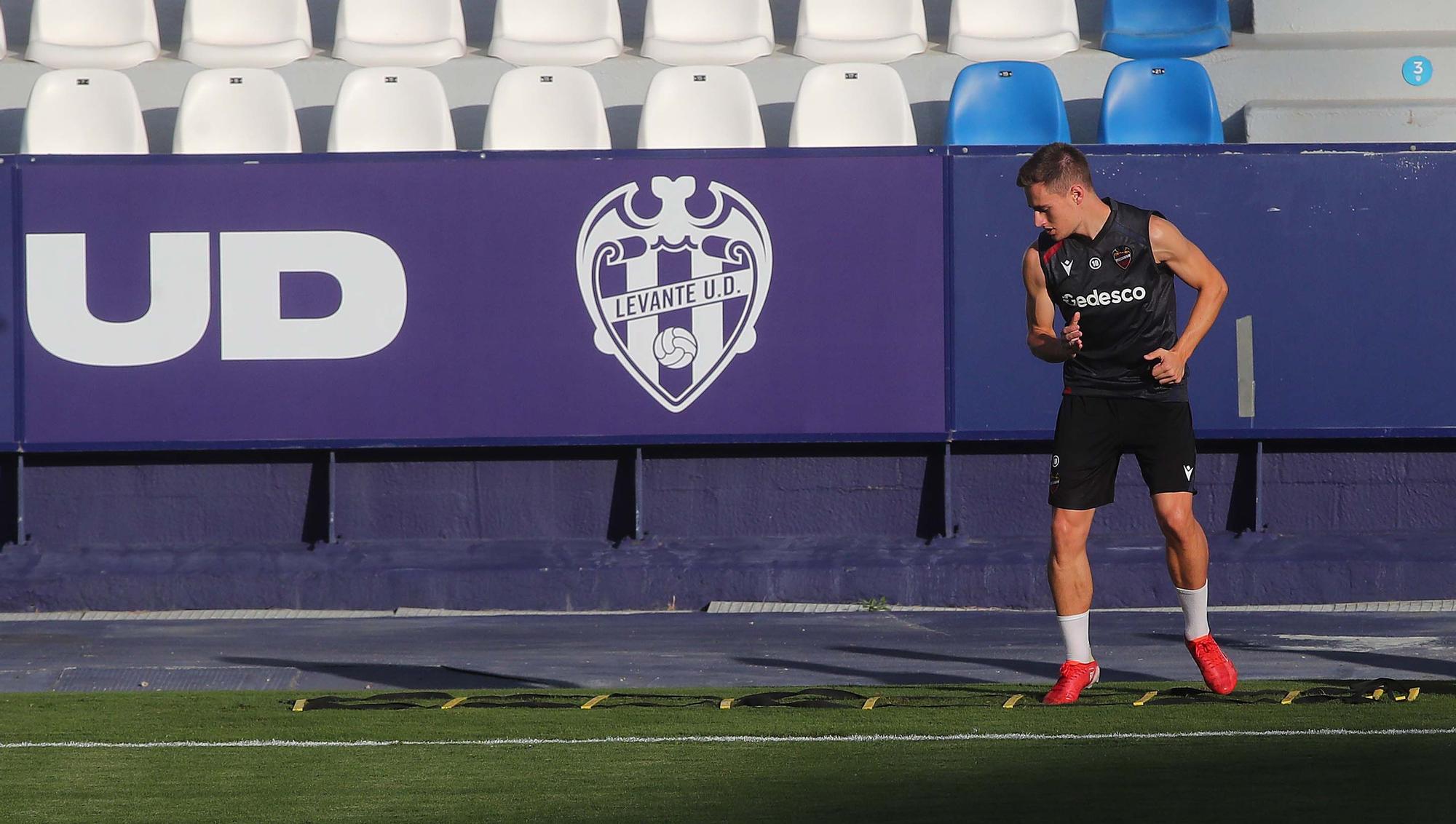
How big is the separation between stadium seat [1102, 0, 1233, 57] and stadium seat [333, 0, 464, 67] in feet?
14.4

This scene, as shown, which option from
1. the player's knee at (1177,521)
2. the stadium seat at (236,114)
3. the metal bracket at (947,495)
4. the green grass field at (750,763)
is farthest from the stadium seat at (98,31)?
the player's knee at (1177,521)

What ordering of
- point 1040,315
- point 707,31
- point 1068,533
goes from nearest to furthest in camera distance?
point 1068,533 → point 1040,315 → point 707,31

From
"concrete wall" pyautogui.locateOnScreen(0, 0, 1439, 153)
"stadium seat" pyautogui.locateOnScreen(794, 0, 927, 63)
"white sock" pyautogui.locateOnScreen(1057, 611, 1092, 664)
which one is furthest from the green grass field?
"stadium seat" pyautogui.locateOnScreen(794, 0, 927, 63)

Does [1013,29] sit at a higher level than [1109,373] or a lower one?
higher

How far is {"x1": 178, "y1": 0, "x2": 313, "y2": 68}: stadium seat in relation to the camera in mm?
12742

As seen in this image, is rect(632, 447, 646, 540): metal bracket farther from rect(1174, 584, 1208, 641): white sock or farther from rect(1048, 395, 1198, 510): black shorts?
rect(1174, 584, 1208, 641): white sock

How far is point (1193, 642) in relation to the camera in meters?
6.40

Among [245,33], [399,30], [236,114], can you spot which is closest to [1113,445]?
[236,114]

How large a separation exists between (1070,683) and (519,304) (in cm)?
459

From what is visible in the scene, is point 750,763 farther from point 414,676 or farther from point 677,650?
point 677,650

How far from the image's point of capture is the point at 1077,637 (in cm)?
641

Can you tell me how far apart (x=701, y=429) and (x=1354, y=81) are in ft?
17.4

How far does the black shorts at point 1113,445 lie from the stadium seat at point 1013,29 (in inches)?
259

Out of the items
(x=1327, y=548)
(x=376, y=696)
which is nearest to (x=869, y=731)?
(x=376, y=696)
